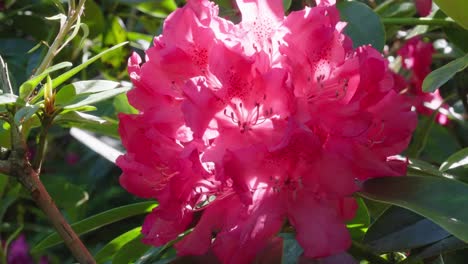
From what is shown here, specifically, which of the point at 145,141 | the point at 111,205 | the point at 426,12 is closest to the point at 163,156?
the point at 145,141

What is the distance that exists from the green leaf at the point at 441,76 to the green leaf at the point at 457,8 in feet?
0.22

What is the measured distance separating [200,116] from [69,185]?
2.70ft

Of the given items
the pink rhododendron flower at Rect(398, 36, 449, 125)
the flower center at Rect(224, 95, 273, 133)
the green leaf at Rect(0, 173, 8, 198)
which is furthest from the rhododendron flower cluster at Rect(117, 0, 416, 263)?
the pink rhododendron flower at Rect(398, 36, 449, 125)

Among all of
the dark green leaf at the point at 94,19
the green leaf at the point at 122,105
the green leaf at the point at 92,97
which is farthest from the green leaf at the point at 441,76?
the dark green leaf at the point at 94,19

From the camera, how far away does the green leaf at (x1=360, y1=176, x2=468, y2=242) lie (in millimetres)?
723

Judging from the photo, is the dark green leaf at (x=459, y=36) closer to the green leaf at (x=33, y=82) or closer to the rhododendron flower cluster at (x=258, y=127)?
the rhododendron flower cluster at (x=258, y=127)

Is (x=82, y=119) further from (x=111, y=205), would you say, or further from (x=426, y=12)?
(x=111, y=205)

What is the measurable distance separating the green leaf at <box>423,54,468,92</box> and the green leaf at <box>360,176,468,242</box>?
3.8 inches

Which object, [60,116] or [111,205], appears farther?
[111,205]

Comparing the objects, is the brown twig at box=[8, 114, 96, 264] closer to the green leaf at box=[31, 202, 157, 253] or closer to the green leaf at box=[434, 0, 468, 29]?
the green leaf at box=[31, 202, 157, 253]

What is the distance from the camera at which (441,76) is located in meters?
0.85

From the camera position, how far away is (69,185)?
1.50 meters

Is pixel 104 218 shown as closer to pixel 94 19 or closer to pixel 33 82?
pixel 33 82

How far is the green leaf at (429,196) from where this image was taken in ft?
2.37
